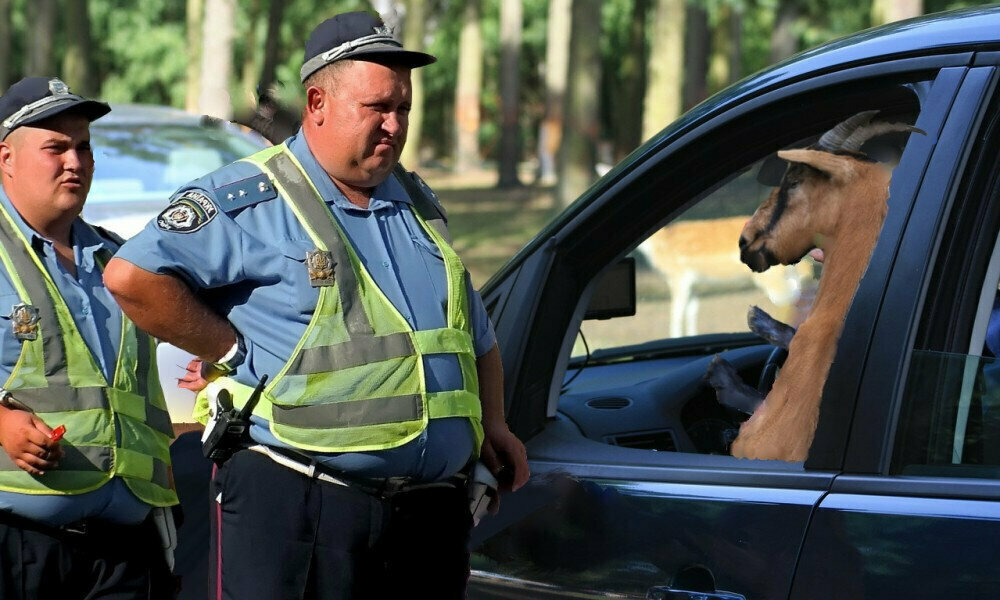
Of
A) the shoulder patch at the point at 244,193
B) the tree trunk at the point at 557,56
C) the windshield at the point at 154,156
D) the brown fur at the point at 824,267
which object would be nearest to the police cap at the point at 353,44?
the shoulder patch at the point at 244,193

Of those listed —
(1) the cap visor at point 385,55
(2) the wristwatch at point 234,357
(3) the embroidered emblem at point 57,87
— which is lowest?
(2) the wristwatch at point 234,357

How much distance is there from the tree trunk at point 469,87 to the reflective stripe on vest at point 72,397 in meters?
31.9

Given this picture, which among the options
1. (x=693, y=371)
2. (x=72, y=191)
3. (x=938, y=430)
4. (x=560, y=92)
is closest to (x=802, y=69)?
(x=938, y=430)

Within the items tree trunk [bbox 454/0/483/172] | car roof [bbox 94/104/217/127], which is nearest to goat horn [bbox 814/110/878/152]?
car roof [bbox 94/104/217/127]

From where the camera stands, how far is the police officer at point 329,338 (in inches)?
94.2

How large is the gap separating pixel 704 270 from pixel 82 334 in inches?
97.2

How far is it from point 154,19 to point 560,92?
18.6 meters

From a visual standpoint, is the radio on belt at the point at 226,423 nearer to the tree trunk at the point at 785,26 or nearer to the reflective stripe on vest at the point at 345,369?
the reflective stripe on vest at the point at 345,369

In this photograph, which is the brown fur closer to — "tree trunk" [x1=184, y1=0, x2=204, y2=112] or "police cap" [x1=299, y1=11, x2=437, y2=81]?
"police cap" [x1=299, y1=11, x2=437, y2=81]

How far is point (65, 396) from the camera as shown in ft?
9.77

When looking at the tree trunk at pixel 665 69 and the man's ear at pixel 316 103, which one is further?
the tree trunk at pixel 665 69

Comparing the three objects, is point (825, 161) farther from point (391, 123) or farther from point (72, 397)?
point (72, 397)

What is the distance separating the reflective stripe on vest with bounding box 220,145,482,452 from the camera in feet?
7.82

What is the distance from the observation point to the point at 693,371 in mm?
3391
